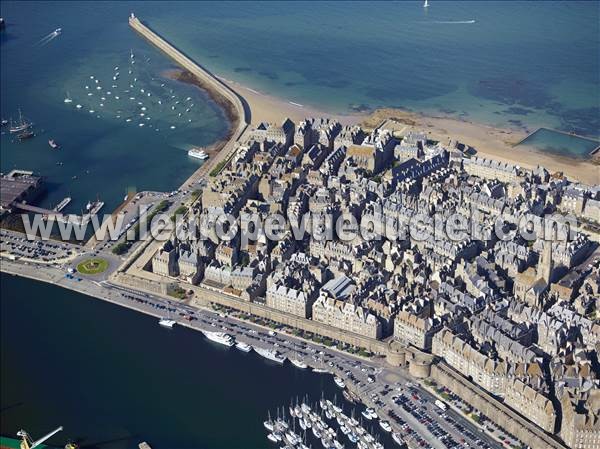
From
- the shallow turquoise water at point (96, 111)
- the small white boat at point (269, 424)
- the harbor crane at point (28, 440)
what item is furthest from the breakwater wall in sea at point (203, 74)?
the harbor crane at point (28, 440)

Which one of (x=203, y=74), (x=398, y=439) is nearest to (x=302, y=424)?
(x=398, y=439)

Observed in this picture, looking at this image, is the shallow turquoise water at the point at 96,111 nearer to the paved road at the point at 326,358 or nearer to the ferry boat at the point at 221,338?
the paved road at the point at 326,358

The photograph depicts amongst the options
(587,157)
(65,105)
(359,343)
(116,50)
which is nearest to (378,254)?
(359,343)

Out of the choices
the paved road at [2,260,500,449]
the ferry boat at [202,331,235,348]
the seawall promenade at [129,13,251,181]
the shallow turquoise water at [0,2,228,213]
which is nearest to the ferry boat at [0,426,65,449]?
the ferry boat at [202,331,235,348]

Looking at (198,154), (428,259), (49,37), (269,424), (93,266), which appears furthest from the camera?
(49,37)

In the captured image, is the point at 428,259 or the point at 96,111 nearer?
the point at 428,259

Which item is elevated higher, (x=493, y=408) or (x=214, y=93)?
(x=214, y=93)

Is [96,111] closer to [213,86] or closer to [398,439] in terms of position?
[213,86]
